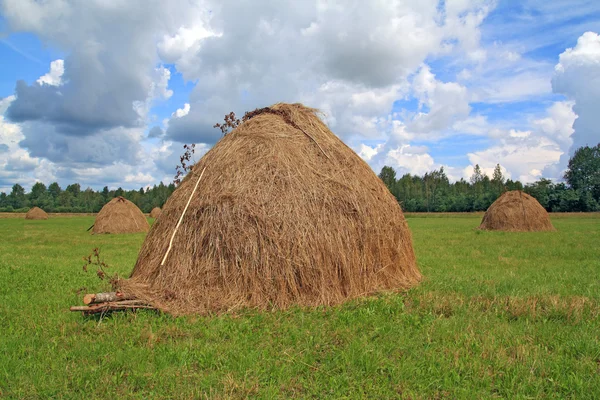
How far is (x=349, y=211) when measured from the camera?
8.10m

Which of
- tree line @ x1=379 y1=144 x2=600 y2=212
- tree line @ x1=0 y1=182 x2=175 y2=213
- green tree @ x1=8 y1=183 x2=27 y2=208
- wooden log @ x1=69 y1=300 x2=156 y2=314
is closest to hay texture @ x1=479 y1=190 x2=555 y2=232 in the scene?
tree line @ x1=379 y1=144 x2=600 y2=212

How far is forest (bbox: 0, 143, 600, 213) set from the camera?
222ft

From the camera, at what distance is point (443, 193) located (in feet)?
324

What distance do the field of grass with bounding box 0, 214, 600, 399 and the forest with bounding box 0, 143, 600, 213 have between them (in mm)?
36483

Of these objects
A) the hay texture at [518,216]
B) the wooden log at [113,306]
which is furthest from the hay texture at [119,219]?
the wooden log at [113,306]

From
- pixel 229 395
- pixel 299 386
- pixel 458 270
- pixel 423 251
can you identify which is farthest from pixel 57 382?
pixel 423 251

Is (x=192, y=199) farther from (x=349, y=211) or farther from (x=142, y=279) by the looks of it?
(x=349, y=211)

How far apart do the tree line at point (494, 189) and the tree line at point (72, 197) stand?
60621 millimetres

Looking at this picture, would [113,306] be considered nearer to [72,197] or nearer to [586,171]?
[586,171]

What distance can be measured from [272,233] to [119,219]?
2722 centimetres

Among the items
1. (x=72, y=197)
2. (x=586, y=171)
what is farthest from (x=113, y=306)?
(x=72, y=197)

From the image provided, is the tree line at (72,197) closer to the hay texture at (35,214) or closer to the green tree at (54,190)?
the green tree at (54,190)

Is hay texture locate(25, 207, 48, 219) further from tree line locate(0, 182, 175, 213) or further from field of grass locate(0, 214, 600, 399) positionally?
field of grass locate(0, 214, 600, 399)

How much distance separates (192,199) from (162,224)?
87 centimetres
